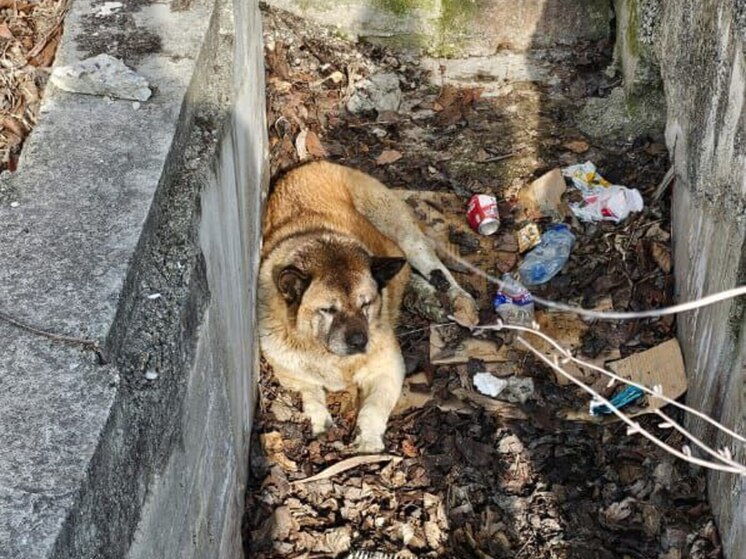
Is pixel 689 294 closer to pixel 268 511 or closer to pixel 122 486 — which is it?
pixel 268 511

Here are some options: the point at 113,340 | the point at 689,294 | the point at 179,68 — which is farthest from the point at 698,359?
the point at 113,340

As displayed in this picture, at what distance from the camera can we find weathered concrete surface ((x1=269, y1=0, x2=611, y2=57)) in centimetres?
778

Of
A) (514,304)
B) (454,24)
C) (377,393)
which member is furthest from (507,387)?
(454,24)

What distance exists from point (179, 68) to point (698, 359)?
2905 millimetres

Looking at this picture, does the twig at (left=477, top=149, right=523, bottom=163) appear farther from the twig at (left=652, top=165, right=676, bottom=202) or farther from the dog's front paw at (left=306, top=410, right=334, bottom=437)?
the dog's front paw at (left=306, top=410, right=334, bottom=437)

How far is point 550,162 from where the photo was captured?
23.3 ft

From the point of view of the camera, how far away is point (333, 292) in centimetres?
562

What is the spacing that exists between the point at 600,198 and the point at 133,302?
13.5 feet

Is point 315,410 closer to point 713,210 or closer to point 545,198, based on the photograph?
point 545,198

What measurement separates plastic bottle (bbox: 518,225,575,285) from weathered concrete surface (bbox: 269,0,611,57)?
6.78ft

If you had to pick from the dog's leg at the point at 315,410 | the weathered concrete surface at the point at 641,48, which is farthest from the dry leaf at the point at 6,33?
the weathered concrete surface at the point at 641,48

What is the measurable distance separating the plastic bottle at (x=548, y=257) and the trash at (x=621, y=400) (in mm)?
1029

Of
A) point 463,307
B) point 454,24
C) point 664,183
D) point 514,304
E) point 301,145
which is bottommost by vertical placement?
point 463,307

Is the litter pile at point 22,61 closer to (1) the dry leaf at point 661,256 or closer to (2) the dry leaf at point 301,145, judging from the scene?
(2) the dry leaf at point 301,145
